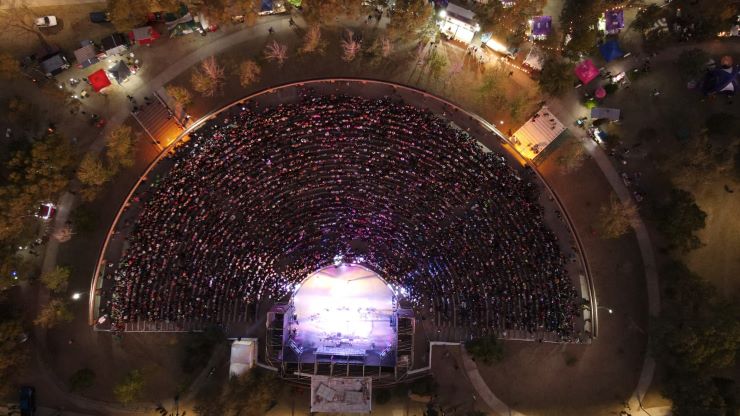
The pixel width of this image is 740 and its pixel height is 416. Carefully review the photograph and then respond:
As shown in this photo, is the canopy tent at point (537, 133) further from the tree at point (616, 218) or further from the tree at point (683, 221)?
the tree at point (683, 221)

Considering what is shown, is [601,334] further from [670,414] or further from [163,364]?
[163,364]

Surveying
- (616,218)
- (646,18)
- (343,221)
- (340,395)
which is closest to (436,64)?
(343,221)

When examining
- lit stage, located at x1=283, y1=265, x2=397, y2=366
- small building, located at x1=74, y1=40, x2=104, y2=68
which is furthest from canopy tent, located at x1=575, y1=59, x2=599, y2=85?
small building, located at x1=74, y1=40, x2=104, y2=68

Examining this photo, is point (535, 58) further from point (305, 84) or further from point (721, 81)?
point (305, 84)

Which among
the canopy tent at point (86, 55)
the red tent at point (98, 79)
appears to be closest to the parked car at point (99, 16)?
the canopy tent at point (86, 55)

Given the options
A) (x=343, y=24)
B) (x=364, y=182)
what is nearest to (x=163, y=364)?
(x=364, y=182)

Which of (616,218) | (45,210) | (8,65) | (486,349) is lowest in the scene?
(486,349)
